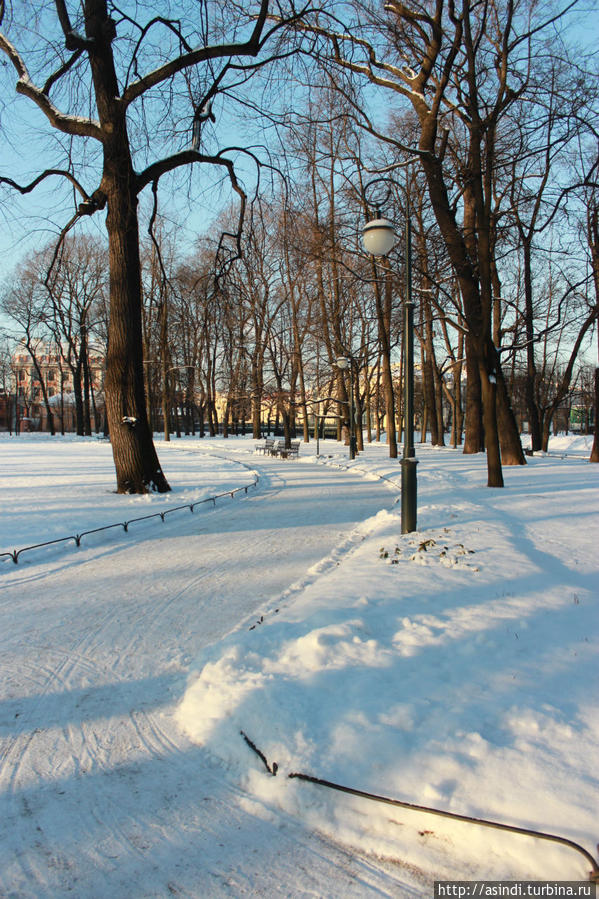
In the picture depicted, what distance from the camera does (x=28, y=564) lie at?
6.70m

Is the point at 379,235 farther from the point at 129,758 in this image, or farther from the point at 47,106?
the point at 47,106

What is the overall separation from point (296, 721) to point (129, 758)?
93 centimetres

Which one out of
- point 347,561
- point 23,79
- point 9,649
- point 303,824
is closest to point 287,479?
point 347,561

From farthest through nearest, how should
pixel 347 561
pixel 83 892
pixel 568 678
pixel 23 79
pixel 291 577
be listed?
pixel 23 79 → pixel 347 561 → pixel 291 577 → pixel 568 678 → pixel 83 892

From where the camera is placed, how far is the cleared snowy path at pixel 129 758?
2.05m

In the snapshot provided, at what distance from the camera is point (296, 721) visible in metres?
2.79

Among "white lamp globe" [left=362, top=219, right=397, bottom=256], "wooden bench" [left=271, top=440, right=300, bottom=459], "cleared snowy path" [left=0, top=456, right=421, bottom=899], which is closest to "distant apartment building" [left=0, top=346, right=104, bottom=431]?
"wooden bench" [left=271, top=440, right=300, bottom=459]

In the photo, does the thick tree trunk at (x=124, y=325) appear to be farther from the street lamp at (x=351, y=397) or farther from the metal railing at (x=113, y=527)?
the street lamp at (x=351, y=397)

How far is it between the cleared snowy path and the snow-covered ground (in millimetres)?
12

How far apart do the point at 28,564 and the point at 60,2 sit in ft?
33.0

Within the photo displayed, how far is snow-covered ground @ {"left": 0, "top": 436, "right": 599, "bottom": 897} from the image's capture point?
2100 mm

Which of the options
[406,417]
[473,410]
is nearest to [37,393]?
[473,410]

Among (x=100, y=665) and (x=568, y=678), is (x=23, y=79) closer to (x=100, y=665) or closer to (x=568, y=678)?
(x=100, y=665)

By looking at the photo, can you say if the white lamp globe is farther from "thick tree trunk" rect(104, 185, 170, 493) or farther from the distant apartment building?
the distant apartment building
